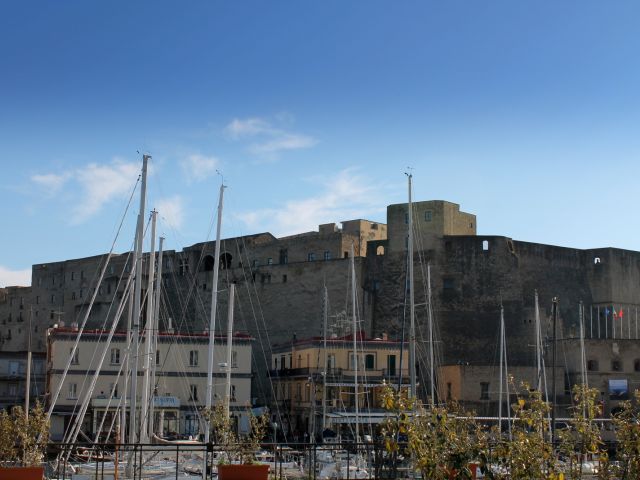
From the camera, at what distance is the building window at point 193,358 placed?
169 feet

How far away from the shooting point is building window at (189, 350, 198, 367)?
51.5 metres

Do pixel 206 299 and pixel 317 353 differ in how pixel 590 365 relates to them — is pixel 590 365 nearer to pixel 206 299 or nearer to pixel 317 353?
pixel 317 353

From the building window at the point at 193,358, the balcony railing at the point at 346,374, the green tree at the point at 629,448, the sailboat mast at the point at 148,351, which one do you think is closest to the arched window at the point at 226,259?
the balcony railing at the point at 346,374

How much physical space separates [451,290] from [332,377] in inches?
601

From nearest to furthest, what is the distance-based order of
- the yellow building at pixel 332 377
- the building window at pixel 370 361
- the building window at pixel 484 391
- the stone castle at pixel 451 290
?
the yellow building at pixel 332 377
the building window at pixel 370 361
the building window at pixel 484 391
the stone castle at pixel 451 290

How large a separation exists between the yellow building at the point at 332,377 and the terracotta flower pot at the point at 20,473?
30.4 metres

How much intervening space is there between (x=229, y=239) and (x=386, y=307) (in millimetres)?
18427

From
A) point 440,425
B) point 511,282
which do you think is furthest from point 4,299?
point 440,425

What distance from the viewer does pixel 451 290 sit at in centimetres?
6359

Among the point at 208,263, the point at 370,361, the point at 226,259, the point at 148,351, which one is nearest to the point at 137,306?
the point at 148,351

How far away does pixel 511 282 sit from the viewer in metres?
63.4

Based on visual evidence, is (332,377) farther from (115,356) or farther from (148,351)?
(148,351)

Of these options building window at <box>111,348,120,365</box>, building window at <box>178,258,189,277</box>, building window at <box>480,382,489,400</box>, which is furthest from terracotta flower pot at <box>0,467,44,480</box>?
building window at <box>178,258,189,277</box>

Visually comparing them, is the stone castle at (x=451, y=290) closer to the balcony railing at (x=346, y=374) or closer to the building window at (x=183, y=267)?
the balcony railing at (x=346, y=374)
